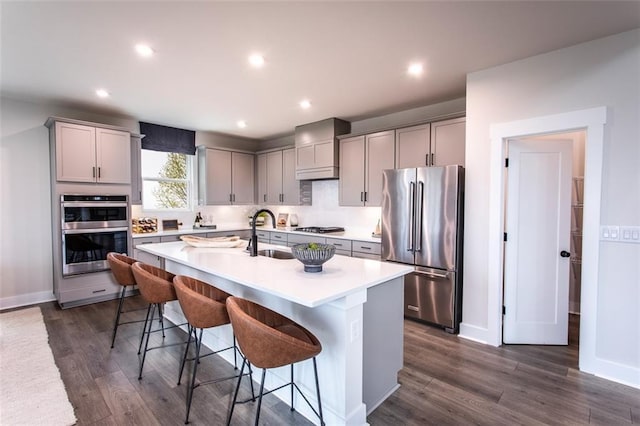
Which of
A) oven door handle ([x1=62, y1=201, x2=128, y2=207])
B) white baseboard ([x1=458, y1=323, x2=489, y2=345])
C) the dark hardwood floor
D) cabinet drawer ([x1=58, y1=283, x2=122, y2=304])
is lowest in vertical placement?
the dark hardwood floor

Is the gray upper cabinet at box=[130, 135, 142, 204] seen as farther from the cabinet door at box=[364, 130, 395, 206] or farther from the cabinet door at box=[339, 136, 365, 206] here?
the cabinet door at box=[364, 130, 395, 206]

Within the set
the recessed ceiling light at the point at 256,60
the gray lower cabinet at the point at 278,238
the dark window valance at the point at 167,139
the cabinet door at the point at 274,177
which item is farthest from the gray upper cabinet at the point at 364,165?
the dark window valance at the point at 167,139

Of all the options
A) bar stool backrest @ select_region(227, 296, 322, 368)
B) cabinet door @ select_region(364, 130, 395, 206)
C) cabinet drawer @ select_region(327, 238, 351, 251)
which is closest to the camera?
bar stool backrest @ select_region(227, 296, 322, 368)

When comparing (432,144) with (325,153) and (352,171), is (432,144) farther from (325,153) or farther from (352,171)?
(325,153)

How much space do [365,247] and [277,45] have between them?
→ 2.67m

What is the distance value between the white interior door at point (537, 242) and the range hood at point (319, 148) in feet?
8.12

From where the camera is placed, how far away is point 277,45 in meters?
2.58

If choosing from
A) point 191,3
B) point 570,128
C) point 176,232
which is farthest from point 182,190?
point 570,128

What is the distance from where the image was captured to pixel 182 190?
5730 millimetres

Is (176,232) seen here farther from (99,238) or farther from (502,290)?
(502,290)

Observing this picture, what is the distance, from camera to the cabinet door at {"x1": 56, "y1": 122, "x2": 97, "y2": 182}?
3926 mm

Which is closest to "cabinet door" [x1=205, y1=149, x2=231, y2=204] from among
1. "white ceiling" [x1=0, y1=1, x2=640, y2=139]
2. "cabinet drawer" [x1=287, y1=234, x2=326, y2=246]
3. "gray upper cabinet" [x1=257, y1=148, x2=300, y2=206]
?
"gray upper cabinet" [x1=257, y1=148, x2=300, y2=206]

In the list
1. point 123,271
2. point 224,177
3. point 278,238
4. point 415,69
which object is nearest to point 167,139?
point 224,177

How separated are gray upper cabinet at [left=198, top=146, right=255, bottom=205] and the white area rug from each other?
9.81 ft
